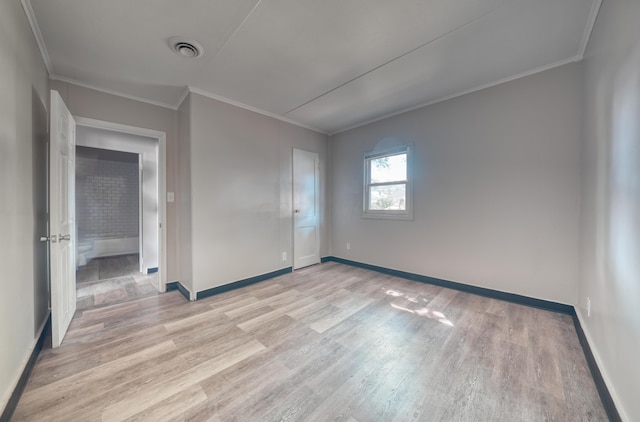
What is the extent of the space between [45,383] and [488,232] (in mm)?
4065

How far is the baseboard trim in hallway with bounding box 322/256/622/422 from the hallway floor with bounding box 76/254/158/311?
2.89 meters

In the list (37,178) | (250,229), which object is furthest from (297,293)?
(37,178)

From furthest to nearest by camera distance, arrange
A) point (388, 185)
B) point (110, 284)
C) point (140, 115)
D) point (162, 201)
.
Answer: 1. point (388, 185)
2. point (110, 284)
3. point (162, 201)
4. point (140, 115)

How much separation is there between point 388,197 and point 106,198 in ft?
21.3

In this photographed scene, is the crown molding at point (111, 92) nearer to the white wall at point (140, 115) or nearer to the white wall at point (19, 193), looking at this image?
the white wall at point (140, 115)

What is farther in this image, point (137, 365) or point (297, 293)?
point (297, 293)

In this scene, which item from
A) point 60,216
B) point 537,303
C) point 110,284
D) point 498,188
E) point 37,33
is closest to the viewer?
point 37,33

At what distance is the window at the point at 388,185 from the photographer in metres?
3.54

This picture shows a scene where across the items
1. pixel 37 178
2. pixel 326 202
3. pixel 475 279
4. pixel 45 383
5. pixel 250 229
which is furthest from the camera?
pixel 326 202

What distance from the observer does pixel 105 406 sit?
1.33m

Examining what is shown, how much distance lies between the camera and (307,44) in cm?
204

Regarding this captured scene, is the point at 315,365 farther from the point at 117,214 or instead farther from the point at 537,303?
the point at 117,214

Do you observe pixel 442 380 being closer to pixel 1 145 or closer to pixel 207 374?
pixel 207 374

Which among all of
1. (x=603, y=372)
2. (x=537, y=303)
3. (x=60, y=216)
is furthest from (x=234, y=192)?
(x=537, y=303)
